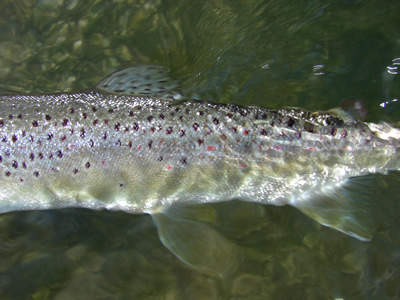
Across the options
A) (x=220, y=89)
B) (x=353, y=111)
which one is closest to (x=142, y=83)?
(x=220, y=89)

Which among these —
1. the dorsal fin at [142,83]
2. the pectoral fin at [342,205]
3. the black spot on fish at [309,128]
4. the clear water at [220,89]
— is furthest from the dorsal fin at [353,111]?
the dorsal fin at [142,83]

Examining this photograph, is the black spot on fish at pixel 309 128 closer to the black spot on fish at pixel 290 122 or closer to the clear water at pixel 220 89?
the black spot on fish at pixel 290 122

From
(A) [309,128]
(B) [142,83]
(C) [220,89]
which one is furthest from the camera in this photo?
(C) [220,89]

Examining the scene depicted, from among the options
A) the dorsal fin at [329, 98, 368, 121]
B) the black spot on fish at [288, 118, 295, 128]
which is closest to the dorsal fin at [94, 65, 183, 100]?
the black spot on fish at [288, 118, 295, 128]

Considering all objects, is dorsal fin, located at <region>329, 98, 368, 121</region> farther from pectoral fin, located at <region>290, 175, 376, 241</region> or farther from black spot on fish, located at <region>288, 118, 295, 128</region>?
pectoral fin, located at <region>290, 175, 376, 241</region>

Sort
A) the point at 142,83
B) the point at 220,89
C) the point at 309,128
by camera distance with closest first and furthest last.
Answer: the point at 309,128, the point at 142,83, the point at 220,89

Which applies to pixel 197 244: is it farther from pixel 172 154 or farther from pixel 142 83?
pixel 142 83

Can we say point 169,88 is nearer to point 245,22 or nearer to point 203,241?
point 203,241

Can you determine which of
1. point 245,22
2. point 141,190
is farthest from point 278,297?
point 245,22
